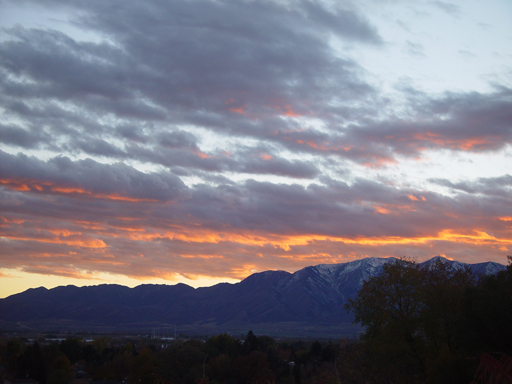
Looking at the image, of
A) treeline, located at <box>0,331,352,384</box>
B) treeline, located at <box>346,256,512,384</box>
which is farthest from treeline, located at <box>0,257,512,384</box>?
treeline, located at <box>0,331,352,384</box>

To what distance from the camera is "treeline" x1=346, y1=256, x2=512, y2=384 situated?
24.4 meters

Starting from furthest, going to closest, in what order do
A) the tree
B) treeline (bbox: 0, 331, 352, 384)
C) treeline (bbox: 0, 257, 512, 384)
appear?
treeline (bbox: 0, 331, 352, 384)
the tree
treeline (bbox: 0, 257, 512, 384)

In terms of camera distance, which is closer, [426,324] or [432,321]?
[432,321]

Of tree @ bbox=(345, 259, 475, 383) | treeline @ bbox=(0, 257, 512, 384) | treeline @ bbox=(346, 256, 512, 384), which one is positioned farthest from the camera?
tree @ bbox=(345, 259, 475, 383)

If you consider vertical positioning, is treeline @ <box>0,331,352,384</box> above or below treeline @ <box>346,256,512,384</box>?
below

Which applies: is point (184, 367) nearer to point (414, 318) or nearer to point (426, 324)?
point (414, 318)

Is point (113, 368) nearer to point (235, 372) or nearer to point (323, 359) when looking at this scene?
point (235, 372)

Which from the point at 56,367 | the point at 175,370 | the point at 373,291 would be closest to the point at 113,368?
the point at 56,367

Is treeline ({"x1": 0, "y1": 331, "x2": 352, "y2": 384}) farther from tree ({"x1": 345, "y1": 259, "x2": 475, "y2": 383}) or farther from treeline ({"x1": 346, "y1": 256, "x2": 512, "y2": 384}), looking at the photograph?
treeline ({"x1": 346, "y1": 256, "x2": 512, "y2": 384})

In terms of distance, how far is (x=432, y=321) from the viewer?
3066 centimetres

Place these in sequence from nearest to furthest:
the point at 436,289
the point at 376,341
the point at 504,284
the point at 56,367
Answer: the point at 504,284, the point at 436,289, the point at 376,341, the point at 56,367

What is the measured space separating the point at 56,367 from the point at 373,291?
7646 cm

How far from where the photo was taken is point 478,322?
25234 millimetres

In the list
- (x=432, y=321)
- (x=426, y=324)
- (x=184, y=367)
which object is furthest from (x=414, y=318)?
(x=184, y=367)
